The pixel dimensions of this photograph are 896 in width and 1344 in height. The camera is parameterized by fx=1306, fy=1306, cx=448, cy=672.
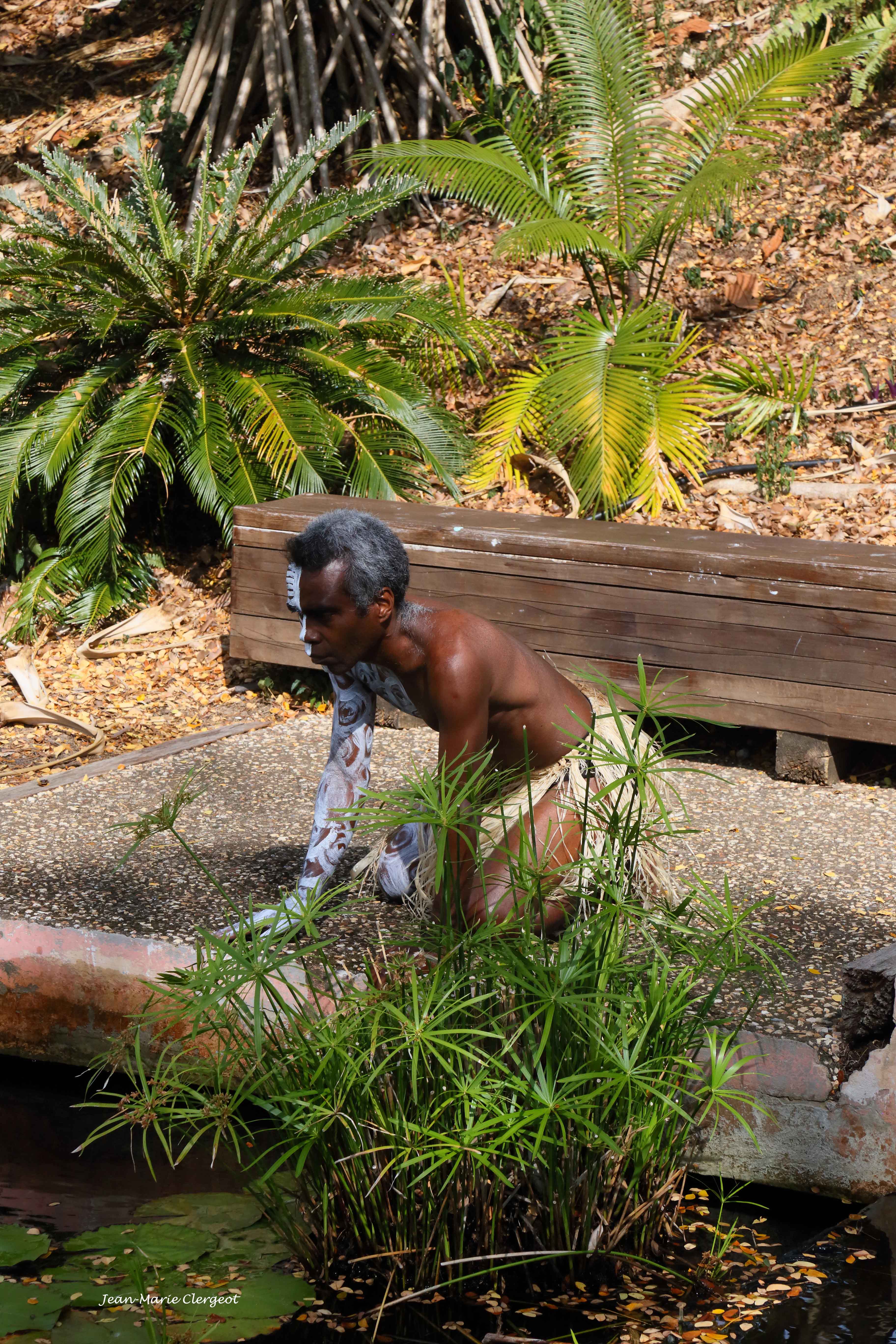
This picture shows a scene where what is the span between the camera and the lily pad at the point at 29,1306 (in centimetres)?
232

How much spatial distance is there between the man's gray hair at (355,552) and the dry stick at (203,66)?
26.2 ft

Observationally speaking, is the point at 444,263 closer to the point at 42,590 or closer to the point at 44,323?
the point at 44,323

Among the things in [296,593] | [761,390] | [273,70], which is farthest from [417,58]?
[296,593]

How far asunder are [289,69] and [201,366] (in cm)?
371

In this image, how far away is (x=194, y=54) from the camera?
960 cm

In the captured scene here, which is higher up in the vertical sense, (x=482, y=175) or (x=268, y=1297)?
(x=482, y=175)

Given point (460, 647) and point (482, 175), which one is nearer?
point (460, 647)

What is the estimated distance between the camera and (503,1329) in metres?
2.30

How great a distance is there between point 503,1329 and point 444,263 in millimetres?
7532

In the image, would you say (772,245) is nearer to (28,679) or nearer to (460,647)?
(28,679)

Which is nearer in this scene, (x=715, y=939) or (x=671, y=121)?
(x=715, y=939)

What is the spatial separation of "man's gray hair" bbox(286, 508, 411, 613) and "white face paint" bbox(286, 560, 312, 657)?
0.05 ft

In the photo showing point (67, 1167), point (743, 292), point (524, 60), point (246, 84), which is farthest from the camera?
point (524, 60)

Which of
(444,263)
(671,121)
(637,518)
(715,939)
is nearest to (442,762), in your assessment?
(715,939)
